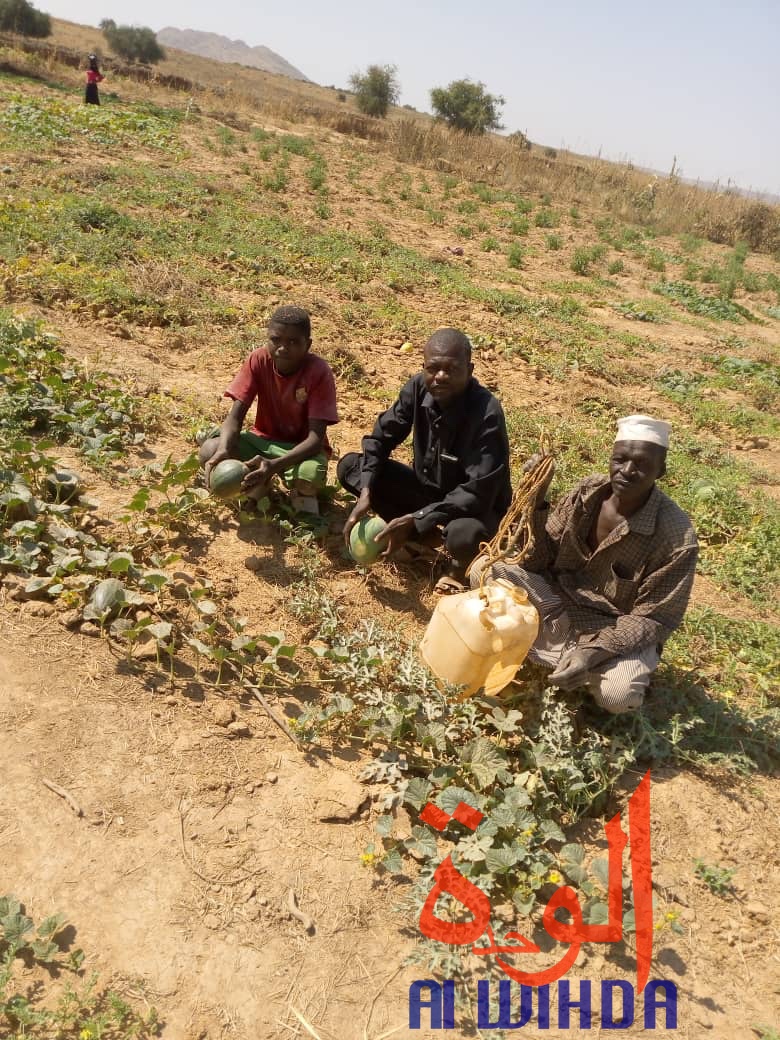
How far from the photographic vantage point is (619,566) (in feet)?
9.89

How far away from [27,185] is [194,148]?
5216 mm

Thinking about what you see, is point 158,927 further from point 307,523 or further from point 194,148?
point 194,148

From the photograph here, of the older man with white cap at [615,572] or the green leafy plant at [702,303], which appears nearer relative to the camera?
the older man with white cap at [615,572]

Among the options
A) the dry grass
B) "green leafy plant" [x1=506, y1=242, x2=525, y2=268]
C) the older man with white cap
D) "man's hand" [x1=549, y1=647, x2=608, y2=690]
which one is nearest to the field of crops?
"man's hand" [x1=549, y1=647, x2=608, y2=690]

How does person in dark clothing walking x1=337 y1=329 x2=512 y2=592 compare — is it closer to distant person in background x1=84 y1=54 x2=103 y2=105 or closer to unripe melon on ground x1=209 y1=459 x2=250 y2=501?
unripe melon on ground x1=209 y1=459 x2=250 y2=501

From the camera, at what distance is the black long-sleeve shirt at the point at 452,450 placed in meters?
3.52

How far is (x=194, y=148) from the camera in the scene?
13008mm

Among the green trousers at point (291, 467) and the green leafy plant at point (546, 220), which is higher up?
the green leafy plant at point (546, 220)

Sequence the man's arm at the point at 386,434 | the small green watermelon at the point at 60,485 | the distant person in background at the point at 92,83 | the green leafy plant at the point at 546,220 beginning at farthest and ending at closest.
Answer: the distant person in background at the point at 92,83, the green leafy plant at the point at 546,220, the man's arm at the point at 386,434, the small green watermelon at the point at 60,485

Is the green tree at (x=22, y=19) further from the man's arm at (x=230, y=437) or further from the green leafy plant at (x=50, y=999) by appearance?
the green leafy plant at (x=50, y=999)

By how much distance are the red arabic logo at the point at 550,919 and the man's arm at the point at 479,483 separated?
1449mm

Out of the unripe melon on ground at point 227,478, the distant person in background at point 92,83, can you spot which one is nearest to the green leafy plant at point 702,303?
the unripe melon on ground at point 227,478

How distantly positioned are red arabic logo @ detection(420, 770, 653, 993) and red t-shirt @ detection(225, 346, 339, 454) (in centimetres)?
217

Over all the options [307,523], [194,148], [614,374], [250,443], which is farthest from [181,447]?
[194,148]
